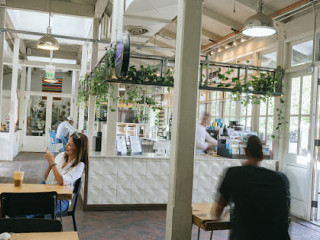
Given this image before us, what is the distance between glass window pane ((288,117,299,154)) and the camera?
20.9ft

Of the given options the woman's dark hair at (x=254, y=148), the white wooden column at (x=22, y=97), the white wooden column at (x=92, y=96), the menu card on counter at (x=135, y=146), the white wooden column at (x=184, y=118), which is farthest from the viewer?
the white wooden column at (x=22, y=97)

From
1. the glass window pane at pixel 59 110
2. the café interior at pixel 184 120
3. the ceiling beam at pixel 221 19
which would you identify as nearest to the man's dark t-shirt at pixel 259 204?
the café interior at pixel 184 120

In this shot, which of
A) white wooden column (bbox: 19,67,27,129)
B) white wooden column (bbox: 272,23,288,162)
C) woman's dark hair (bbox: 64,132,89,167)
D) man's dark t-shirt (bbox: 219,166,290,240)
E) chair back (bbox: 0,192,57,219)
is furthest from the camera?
white wooden column (bbox: 19,67,27,129)

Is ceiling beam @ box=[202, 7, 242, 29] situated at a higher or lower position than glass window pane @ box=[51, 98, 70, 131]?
higher

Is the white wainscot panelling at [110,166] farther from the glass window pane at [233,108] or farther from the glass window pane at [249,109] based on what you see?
the glass window pane at [233,108]

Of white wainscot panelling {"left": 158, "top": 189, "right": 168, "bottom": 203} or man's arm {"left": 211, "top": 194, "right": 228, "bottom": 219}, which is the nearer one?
man's arm {"left": 211, "top": 194, "right": 228, "bottom": 219}

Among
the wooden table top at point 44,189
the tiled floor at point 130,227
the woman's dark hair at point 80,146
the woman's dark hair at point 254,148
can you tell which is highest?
the woman's dark hair at point 254,148

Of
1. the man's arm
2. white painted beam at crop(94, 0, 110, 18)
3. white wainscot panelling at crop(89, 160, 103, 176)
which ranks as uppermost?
white painted beam at crop(94, 0, 110, 18)

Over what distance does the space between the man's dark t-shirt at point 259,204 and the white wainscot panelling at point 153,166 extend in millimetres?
3934

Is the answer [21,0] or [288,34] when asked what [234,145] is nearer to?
[288,34]

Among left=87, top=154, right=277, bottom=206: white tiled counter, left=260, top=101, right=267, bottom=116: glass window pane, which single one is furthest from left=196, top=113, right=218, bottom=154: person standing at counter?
left=260, top=101, right=267, bottom=116: glass window pane

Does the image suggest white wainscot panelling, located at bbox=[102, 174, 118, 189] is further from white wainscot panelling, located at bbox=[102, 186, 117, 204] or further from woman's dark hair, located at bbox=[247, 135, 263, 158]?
woman's dark hair, located at bbox=[247, 135, 263, 158]

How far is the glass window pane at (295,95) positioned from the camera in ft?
21.0

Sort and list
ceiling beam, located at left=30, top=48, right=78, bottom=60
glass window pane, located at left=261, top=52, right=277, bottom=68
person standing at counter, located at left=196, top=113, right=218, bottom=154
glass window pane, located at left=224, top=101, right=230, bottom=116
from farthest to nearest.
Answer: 1. ceiling beam, located at left=30, top=48, right=78, bottom=60
2. glass window pane, located at left=224, top=101, right=230, bottom=116
3. glass window pane, located at left=261, top=52, right=277, bottom=68
4. person standing at counter, located at left=196, top=113, right=218, bottom=154
